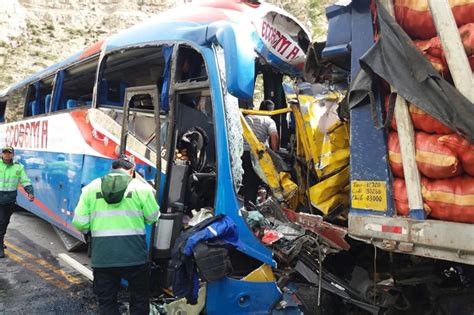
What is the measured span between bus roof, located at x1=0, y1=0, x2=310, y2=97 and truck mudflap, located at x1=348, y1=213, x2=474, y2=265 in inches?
81.7

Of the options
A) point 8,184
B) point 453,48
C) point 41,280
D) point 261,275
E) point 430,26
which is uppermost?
point 430,26

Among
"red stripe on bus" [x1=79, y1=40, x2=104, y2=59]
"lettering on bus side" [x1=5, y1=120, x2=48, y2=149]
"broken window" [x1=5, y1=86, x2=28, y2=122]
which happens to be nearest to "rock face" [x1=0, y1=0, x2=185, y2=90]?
"broken window" [x1=5, y1=86, x2=28, y2=122]

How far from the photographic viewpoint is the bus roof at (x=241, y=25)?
12.8 feet

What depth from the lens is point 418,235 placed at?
232 centimetres

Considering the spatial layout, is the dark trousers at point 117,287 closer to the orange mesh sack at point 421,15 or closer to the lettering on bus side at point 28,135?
the orange mesh sack at point 421,15

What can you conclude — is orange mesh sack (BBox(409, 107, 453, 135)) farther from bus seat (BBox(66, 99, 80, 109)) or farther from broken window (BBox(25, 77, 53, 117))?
broken window (BBox(25, 77, 53, 117))

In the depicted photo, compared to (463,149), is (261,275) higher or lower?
lower

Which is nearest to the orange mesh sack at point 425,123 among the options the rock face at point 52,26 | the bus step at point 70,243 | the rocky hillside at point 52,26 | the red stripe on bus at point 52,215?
the red stripe on bus at point 52,215

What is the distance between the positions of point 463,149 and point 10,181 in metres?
6.87

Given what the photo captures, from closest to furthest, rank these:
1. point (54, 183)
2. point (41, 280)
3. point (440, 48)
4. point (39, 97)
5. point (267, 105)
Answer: point (440, 48), point (267, 105), point (41, 280), point (54, 183), point (39, 97)

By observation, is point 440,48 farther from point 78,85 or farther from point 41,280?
point 41,280

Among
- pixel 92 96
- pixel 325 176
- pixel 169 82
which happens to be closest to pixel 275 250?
pixel 325 176

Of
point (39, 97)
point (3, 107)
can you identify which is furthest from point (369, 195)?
point (3, 107)

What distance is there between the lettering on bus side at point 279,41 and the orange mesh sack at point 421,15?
5.79 feet
